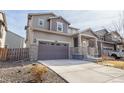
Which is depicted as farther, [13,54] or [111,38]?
[111,38]

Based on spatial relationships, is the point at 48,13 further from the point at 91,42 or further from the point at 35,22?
the point at 91,42

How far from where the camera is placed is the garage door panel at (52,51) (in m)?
11.7

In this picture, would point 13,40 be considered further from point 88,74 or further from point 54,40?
point 88,74

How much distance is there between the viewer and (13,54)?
32.8 ft

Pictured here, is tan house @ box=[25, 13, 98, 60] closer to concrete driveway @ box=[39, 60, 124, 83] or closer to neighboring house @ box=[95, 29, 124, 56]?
concrete driveway @ box=[39, 60, 124, 83]

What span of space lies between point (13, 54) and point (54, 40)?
461 cm

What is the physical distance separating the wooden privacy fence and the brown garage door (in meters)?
1.52

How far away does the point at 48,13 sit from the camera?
15523 millimetres

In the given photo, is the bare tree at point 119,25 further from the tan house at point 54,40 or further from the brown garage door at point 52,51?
the brown garage door at point 52,51

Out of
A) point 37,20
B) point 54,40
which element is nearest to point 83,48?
point 54,40

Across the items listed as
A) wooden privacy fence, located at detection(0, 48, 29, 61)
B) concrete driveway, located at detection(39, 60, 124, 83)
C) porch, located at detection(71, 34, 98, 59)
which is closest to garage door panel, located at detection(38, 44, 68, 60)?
porch, located at detection(71, 34, 98, 59)

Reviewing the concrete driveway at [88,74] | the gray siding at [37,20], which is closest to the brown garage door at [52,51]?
the gray siding at [37,20]

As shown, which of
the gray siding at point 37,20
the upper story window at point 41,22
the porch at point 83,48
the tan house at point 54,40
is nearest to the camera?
the tan house at point 54,40
